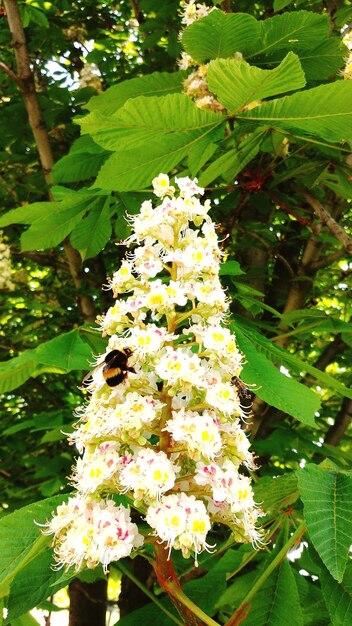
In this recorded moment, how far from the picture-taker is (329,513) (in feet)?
3.01

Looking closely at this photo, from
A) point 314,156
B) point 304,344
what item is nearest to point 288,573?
point 314,156

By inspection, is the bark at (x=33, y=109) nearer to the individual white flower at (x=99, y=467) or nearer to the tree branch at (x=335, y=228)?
the tree branch at (x=335, y=228)

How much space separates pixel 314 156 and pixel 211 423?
5.64 ft

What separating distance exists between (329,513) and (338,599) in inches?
8.4

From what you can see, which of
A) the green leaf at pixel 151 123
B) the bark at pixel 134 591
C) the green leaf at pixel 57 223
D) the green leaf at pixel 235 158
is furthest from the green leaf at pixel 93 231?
the bark at pixel 134 591

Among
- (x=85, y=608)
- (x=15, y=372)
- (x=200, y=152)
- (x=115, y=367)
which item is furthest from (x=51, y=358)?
(x=85, y=608)

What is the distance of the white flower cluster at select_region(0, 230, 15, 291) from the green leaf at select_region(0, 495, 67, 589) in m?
2.52

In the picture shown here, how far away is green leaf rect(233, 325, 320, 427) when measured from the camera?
104cm

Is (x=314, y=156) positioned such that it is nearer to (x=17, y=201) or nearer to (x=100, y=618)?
(x=17, y=201)

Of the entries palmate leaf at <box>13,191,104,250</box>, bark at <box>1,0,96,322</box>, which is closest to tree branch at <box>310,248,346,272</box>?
bark at <box>1,0,96,322</box>

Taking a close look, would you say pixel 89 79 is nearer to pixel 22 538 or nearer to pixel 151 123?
pixel 151 123

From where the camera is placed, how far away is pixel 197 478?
95 cm

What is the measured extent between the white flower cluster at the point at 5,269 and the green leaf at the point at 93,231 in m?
1.57

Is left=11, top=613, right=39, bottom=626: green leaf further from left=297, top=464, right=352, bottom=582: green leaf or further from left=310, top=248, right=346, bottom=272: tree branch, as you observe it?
left=310, top=248, right=346, bottom=272: tree branch
